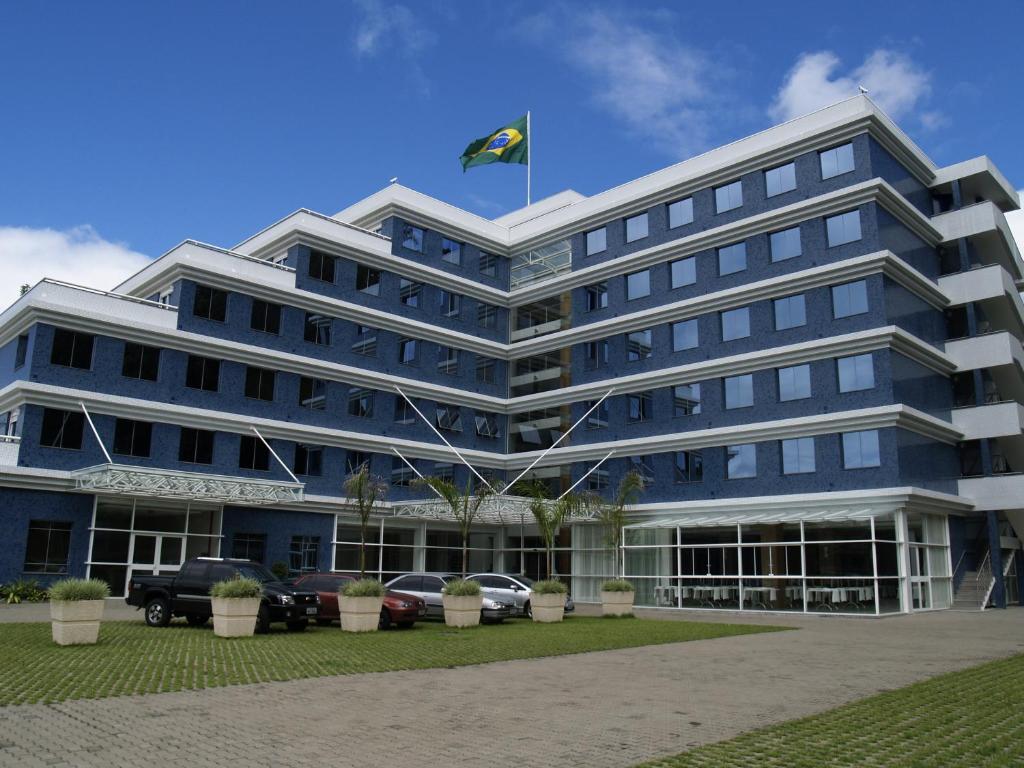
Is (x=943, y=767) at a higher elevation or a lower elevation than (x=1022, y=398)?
lower

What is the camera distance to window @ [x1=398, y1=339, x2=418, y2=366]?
46375 millimetres

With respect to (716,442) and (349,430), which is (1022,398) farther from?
(349,430)

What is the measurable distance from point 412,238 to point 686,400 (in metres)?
16.6

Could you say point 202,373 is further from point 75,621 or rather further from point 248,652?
point 248,652

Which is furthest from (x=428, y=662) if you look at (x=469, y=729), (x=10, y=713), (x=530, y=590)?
(x=530, y=590)

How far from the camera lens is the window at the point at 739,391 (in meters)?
39.8

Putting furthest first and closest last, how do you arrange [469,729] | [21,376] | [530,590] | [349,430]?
[349,430] < [21,376] < [530,590] < [469,729]

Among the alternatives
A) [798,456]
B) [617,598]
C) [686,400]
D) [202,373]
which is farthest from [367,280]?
[798,456]

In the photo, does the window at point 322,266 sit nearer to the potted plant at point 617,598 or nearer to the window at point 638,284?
the window at point 638,284

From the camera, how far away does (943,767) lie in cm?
846

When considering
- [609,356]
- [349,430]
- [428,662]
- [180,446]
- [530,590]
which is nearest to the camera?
[428,662]

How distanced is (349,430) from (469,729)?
110 ft

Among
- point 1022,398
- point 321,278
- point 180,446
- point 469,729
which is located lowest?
point 469,729

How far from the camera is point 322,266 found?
4369 cm
